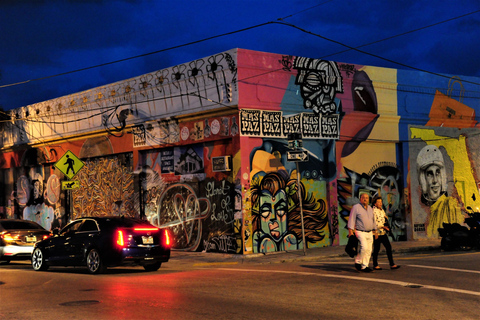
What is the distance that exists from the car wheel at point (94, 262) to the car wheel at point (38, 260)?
2029 millimetres

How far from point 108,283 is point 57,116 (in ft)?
59.2

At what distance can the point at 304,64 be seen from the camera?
22047 mm

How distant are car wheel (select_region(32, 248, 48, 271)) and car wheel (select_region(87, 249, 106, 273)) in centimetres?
203

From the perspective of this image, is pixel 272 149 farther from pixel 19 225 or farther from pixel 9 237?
pixel 9 237

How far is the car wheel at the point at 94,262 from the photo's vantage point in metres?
15.1

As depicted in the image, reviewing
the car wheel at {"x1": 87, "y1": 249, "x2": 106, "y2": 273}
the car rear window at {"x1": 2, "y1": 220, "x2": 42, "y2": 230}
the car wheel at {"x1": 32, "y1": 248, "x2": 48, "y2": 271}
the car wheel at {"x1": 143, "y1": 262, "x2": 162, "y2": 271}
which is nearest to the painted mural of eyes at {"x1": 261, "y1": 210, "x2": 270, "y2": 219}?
the car wheel at {"x1": 143, "y1": 262, "x2": 162, "y2": 271}

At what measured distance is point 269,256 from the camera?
63.6ft

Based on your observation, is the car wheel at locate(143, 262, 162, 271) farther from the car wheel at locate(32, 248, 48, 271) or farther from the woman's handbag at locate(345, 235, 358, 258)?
the woman's handbag at locate(345, 235, 358, 258)

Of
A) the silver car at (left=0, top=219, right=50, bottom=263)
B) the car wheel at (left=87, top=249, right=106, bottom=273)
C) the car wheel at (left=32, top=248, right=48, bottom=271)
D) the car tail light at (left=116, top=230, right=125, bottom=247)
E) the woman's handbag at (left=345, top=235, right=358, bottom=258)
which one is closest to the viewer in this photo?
the woman's handbag at (left=345, top=235, right=358, bottom=258)

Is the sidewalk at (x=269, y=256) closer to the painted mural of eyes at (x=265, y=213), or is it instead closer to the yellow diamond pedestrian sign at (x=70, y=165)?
the painted mural of eyes at (x=265, y=213)

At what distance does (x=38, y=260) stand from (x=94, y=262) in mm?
2552

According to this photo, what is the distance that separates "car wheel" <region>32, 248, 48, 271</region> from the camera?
1677 centimetres

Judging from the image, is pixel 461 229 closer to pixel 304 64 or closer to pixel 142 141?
pixel 304 64

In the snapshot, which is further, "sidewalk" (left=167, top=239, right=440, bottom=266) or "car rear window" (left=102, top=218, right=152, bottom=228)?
"sidewalk" (left=167, top=239, right=440, bottom=266)
